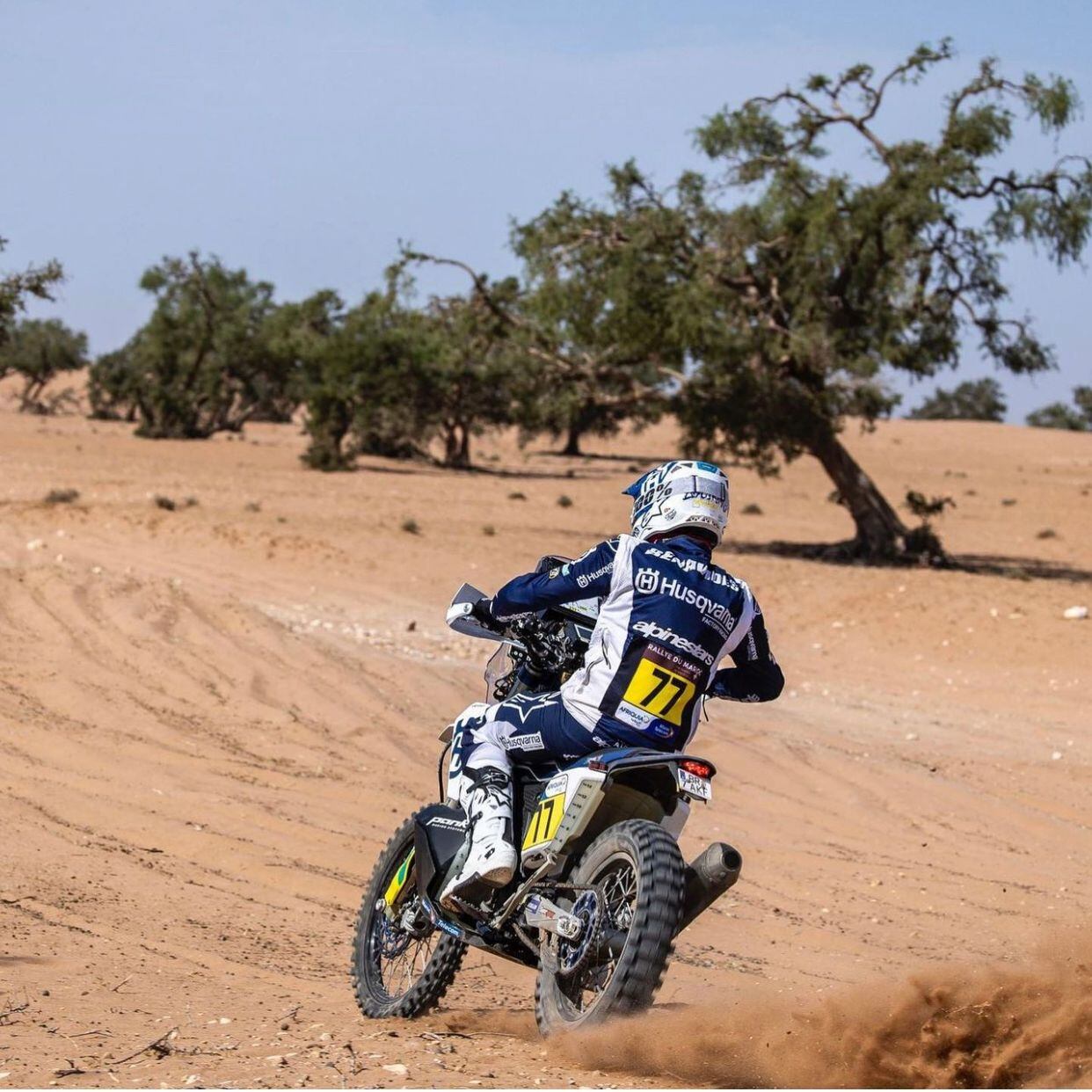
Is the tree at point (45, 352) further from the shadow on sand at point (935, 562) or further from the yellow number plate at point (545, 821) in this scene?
the yellow number plate at point (545, 821)

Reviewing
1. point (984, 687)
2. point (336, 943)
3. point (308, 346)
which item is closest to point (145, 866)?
point (336, 943)

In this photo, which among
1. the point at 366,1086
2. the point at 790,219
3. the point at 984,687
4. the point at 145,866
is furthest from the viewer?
the point at 790,219

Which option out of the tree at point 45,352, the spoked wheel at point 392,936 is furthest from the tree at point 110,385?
the spoked wheel at point 392,936

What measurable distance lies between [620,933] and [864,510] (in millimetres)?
21049

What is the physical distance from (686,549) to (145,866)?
4.00 metres

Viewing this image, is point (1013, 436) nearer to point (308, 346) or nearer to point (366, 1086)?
point (308, 346)

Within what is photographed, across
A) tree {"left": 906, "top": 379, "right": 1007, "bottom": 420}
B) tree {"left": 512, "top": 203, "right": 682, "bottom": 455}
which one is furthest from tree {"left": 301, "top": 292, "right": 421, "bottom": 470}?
tree {"left": 906, "top": 379, "right": 1007, "bottom": 420}

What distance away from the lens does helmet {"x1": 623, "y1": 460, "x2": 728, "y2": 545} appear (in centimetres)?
536

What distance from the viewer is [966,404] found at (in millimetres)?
104250

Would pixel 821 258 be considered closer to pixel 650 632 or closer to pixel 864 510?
pixel 864 510

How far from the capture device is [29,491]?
25266 mm

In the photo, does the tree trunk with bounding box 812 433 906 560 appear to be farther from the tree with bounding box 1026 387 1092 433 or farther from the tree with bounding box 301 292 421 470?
the tree with bounding box 1026 387 1092 433

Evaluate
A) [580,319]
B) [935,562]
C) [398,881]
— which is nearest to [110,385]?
[580,319]

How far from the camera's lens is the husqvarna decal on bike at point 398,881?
6211 mm
